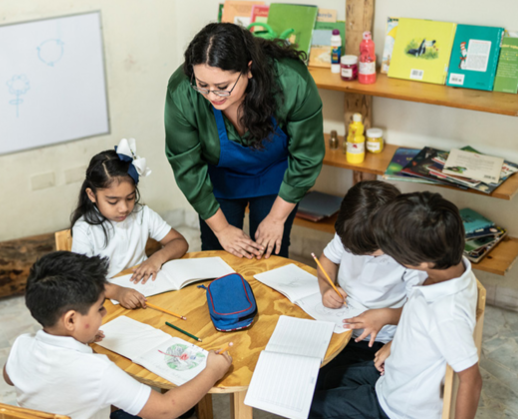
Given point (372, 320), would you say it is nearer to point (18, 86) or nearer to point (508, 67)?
point (508, 67)

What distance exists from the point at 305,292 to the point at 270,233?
1.31ft

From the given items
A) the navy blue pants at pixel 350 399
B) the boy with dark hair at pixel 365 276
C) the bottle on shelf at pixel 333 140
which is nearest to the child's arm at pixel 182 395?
the navy blue pants at pixel 350 399

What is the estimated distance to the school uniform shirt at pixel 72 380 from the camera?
4.99 feet

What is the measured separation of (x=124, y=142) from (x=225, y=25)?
1.85 feet

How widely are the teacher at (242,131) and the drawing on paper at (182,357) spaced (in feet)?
1.90

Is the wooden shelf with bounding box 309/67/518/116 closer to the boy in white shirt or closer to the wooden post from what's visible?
the wooden post

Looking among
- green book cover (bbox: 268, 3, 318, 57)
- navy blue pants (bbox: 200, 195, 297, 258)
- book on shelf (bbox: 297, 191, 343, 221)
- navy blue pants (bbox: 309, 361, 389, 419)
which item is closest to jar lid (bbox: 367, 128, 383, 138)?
book on shelf (bbox: 297, 191, 343, 221)

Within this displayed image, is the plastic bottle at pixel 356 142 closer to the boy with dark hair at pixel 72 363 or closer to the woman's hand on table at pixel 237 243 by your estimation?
the woman's hand on table at pixel 237 243

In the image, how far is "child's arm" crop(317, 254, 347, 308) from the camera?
195 cm

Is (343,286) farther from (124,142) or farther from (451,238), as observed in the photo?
(124,142)

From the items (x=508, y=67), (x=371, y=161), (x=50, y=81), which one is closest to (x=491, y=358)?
(x=371, y=161)

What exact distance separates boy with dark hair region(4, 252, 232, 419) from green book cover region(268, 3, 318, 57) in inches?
75.7

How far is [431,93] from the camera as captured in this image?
8.86 feet

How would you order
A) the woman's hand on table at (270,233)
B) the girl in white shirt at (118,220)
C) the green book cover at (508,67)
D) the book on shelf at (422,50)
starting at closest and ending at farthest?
the girl in white shirt at (118,220)
the woman's hand on table at (270,233)
the green book cover at (508,67)
the book on shelf at (422,50)
